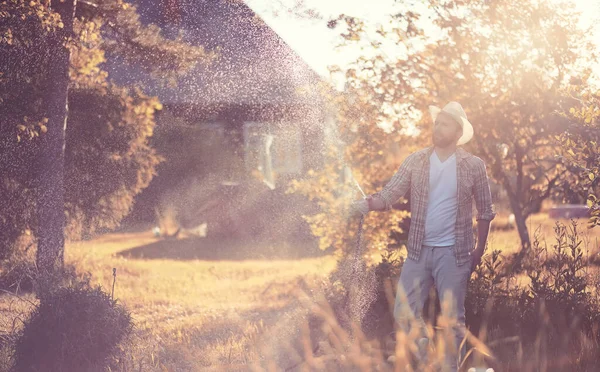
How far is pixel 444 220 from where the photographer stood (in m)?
4.64

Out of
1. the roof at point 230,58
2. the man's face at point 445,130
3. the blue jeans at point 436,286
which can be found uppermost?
the roof at point 230,58

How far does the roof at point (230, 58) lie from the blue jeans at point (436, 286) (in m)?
12.6

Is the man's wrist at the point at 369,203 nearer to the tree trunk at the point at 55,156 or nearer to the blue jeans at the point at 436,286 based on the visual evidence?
the blue jeans at the point at 436,286

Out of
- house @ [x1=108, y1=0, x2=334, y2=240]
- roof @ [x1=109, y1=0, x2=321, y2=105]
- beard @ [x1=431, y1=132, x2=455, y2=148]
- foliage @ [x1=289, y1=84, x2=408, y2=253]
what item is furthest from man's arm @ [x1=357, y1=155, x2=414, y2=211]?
roof @ [x1=109, y1=0, x2=321, y2=105]

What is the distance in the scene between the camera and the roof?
18062 millimetres

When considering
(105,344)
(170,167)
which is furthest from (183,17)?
(105,344)

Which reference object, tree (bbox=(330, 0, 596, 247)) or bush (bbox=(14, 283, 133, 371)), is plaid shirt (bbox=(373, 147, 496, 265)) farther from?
tree (bbox=(330, 0, 596, 247))

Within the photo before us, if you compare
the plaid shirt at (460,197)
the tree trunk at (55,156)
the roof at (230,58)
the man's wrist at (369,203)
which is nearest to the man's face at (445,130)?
the plaid shirt at (460,197)

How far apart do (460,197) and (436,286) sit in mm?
593

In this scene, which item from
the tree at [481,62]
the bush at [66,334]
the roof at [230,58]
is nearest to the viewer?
the bush at [66,334]

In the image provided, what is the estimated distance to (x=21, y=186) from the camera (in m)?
9.84

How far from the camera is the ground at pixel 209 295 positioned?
631 cm

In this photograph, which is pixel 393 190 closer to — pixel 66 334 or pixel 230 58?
pixel 66 334

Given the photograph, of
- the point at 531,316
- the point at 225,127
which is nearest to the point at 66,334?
the point at 531,316
